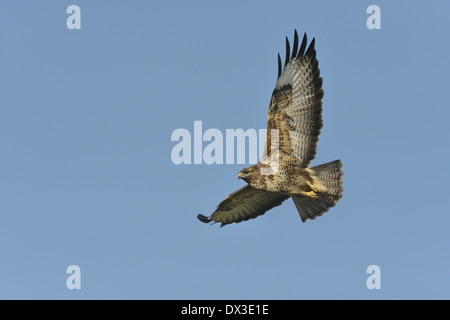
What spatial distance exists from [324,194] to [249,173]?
1.49 metres

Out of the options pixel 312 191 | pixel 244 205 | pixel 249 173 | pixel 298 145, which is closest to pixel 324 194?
pixel 312 191

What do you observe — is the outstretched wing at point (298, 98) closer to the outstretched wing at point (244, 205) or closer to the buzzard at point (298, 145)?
the buzzard at point (298, 145)

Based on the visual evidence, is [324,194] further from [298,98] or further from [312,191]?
[298,98]

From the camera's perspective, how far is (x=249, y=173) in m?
11.6

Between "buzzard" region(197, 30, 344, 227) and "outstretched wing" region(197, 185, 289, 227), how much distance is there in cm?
58

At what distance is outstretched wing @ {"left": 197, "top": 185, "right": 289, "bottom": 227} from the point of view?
13000mm

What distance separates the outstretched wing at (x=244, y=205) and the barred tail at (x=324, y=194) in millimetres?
720

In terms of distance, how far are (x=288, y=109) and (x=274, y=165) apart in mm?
1024

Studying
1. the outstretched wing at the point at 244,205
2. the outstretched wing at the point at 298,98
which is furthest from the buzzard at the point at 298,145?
the outstretched wing at the point at 244,205

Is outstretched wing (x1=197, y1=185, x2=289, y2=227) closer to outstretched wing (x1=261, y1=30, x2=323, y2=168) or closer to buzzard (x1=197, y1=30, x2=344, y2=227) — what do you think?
buzzard (x1=197, y1=30, x2=344, y2=227)

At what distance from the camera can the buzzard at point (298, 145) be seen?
37.1 feet
